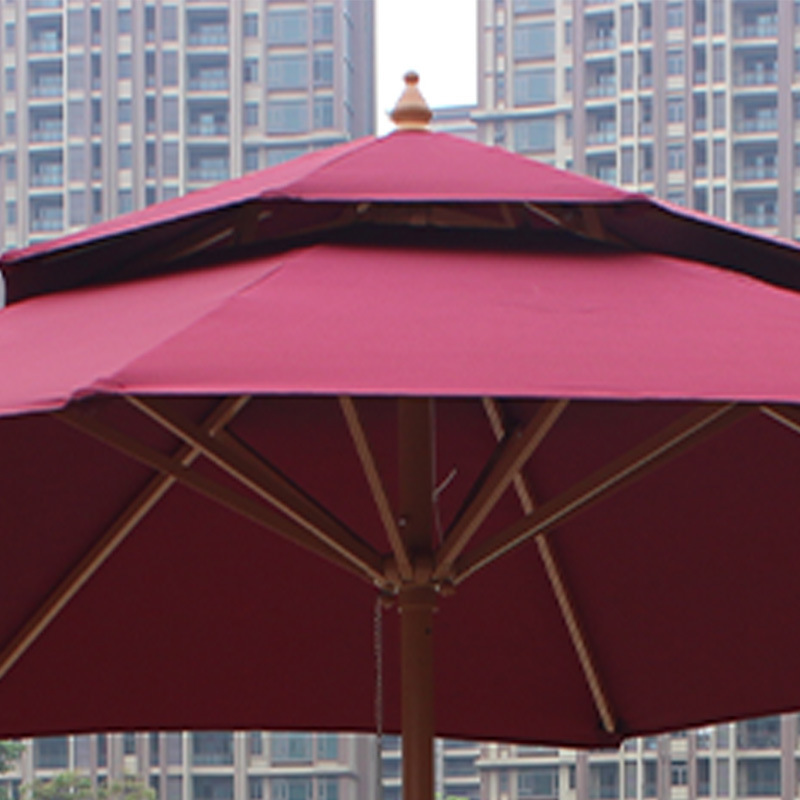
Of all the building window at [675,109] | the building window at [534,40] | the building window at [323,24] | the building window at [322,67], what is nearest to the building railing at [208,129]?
the building window at [322,67]

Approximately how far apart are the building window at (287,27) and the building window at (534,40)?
6.87 metres

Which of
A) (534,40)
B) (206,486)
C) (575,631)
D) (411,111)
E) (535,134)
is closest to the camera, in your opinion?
(206,486)

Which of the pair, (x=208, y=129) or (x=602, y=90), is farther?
(x=208, y=129)

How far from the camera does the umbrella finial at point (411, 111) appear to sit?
3043 millimetres

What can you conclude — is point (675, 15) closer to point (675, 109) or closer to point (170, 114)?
point (675, 109)

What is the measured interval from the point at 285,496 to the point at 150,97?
5199 centimetres

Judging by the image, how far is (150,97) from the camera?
53375 mm

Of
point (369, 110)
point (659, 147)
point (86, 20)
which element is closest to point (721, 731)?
point (659, 147)

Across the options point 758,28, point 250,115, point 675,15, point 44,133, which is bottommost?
point 44,133

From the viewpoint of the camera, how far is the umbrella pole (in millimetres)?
3061

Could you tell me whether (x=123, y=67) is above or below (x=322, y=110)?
above

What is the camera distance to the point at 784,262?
116 inches

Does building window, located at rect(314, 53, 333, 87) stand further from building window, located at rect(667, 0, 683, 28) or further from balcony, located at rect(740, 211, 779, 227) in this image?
balcony, located at rect(740, 211, 779, 227)

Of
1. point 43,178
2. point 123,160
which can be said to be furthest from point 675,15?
point 43,178
